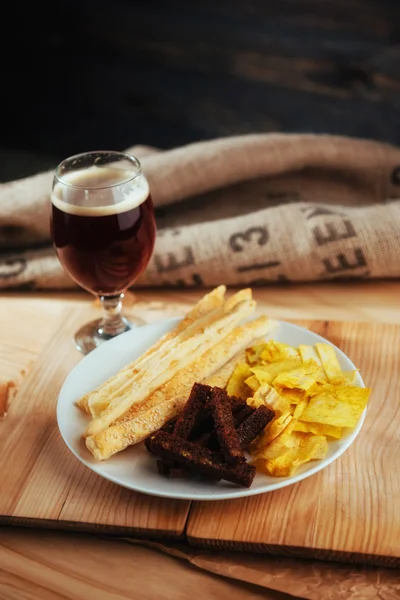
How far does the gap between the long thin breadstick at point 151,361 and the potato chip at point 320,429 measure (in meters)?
0.22

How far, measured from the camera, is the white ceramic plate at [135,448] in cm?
97

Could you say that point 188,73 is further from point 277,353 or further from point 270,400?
point 270,400

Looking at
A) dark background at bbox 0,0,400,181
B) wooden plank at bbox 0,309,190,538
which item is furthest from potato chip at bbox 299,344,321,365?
dark background at bbox 0,0,400,181

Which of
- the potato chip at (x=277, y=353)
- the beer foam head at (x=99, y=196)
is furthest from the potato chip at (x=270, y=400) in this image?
the beer foam head at (x=99, y=196)

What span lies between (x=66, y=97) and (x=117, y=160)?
1798mm

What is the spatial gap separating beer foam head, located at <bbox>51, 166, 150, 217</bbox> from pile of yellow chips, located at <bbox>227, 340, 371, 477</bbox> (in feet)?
1.02

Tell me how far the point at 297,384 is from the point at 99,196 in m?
0.45

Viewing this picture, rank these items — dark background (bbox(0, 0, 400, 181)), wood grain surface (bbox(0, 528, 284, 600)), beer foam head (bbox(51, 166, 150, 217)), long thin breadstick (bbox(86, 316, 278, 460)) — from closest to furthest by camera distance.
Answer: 1. wood grain surface (bbox(0, 528, 284, 600))
2. long thin breadstick (bbox(86, 316, 278, 460))
3. beer foam head (bbox(51, 166, 150, 217))
4. dark background (bbox(0, 0, 400, 181))

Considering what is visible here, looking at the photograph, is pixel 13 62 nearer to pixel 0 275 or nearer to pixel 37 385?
pixel 0 275


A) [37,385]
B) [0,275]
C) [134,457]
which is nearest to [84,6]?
[0,275]

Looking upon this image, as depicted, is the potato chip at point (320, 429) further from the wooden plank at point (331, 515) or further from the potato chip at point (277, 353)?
the potato chip at point (277, 353)

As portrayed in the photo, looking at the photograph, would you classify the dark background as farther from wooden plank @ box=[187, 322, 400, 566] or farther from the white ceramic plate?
wooden plank @ box=[187, 322, 400, 566]

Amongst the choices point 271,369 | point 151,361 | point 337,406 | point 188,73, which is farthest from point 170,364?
point 188,73

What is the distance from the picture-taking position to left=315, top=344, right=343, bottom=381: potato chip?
1.16 metres
